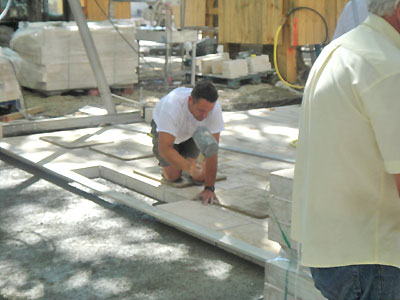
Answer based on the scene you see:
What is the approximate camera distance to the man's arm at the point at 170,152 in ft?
18.3

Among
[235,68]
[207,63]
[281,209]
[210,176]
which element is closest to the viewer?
[281,209]

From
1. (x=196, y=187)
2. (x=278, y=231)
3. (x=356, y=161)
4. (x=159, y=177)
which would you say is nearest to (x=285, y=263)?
(x=278, y=231)

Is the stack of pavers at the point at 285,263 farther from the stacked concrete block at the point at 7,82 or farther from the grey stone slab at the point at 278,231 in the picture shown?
the stacked concrete block at the point at 7,82

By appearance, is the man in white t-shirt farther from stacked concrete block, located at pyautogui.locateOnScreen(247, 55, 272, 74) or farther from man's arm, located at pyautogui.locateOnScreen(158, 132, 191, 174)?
stacked concrete block, located at pyautogui.locateOnScreen(247, 55, 272, 74)

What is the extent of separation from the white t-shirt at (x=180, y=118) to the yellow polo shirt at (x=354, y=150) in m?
3.63

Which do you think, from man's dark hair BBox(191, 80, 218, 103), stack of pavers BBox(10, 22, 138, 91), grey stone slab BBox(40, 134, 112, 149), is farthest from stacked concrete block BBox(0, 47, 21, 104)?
man's dark hair BBox(191, 80, 218, 103)

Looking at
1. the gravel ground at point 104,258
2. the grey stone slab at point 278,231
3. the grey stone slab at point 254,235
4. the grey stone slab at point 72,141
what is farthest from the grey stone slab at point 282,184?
the grey stone slab at point 72,141

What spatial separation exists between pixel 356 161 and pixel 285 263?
5.27 feet

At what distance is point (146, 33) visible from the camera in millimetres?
13133

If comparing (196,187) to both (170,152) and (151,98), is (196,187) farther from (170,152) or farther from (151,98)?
(151,98)

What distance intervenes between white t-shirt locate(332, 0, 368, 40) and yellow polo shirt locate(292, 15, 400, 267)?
3401 millimetres

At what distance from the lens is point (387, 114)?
5.85ft

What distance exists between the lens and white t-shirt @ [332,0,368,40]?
5.23 metres

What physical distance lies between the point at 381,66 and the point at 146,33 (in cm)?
1164
